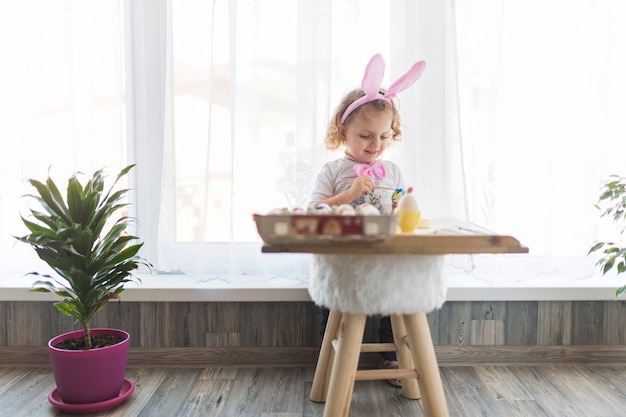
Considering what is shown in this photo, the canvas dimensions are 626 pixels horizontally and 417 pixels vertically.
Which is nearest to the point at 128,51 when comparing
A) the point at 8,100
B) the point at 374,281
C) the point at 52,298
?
the point at 8,100

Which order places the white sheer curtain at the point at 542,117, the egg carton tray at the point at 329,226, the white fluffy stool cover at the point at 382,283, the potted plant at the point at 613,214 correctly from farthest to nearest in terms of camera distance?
the white sheer curtain at the point at 542,117, the potted plant at the point at 613,214, the white fluffy stool cover at the point at 382,283, the egg carton tray at the point at 329,226

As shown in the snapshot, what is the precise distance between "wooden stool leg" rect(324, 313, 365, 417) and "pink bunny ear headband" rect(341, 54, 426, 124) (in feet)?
2.10

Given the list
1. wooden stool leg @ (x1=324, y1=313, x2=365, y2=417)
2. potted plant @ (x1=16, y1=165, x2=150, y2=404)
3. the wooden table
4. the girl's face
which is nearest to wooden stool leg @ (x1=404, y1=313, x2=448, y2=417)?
the wooden table

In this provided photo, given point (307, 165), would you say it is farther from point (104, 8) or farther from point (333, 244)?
point (104, 8)

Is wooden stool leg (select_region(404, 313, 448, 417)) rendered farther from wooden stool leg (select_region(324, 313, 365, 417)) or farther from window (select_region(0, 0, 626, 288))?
window (select_region(0, 0, 626, 288))

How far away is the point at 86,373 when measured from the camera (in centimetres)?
164

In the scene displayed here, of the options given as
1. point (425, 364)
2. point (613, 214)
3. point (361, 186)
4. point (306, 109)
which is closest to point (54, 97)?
point (306, 109)

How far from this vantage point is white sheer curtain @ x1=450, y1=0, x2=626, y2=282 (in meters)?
1.88

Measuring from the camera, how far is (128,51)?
6.57 feet

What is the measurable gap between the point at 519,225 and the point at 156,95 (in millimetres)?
1389

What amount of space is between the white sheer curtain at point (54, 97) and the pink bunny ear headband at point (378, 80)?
90 cm

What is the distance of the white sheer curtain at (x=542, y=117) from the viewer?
74.0 inches

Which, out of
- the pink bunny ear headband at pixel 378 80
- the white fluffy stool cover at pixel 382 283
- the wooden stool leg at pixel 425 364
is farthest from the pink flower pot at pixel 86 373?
the pink bunny ear headband at pixel 378 80

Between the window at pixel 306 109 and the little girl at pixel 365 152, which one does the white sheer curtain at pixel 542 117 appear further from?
the little girl at pixel 365 152
